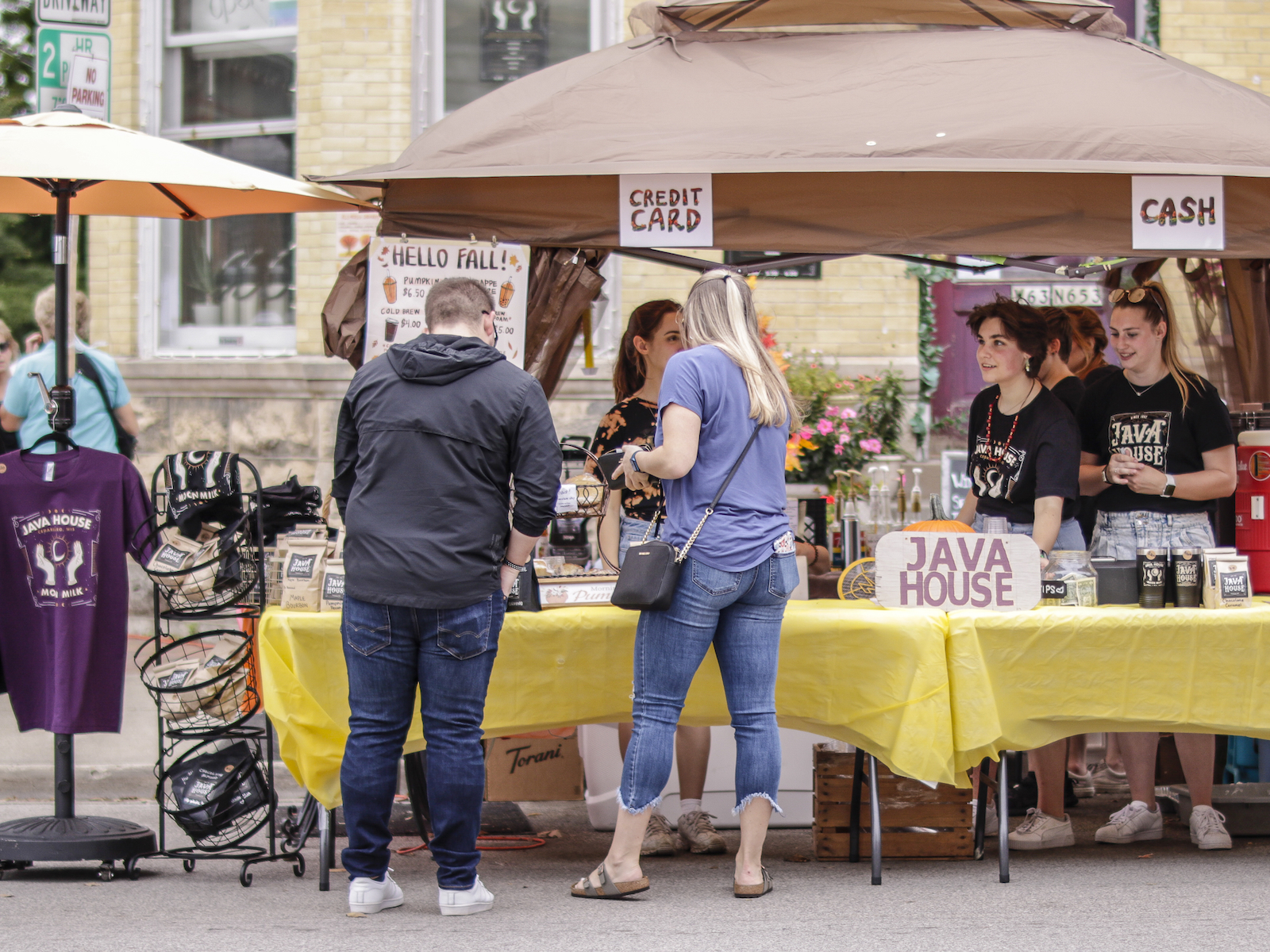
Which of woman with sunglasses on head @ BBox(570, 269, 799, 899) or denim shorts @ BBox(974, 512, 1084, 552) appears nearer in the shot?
woman with sunglasses on head @ BBox(570, 269, 799, 899)

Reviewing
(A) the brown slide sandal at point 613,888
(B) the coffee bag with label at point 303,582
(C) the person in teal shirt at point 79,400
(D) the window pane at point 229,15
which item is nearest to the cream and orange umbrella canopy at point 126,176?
(C) the person in teal shirt at point 79,400

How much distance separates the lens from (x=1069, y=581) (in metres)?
4.51

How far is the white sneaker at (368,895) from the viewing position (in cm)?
401

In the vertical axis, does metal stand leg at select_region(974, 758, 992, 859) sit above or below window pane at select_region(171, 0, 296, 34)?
below

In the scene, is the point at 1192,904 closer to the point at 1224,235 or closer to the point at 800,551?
the point at 800,551

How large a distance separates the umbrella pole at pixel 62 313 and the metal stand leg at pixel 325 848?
166cm

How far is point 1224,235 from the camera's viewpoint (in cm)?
461

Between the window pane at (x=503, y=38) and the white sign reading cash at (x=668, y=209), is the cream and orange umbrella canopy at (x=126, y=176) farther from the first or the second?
the window pane at (x=503, y=38)

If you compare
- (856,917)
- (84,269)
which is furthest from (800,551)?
(84,269)

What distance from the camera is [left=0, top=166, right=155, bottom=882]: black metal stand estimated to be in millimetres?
4551

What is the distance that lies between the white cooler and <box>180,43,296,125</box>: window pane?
5954 millimetres

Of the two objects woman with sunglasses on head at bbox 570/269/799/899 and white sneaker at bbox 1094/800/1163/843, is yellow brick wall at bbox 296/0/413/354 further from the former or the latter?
white sneaker at bbox 1094/800/1163/843

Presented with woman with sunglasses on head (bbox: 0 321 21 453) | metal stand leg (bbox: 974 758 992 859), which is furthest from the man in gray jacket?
A: woman with sunglasses on head (bbox: 0 321 21 453)

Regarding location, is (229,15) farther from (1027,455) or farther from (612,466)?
(1027,455)
